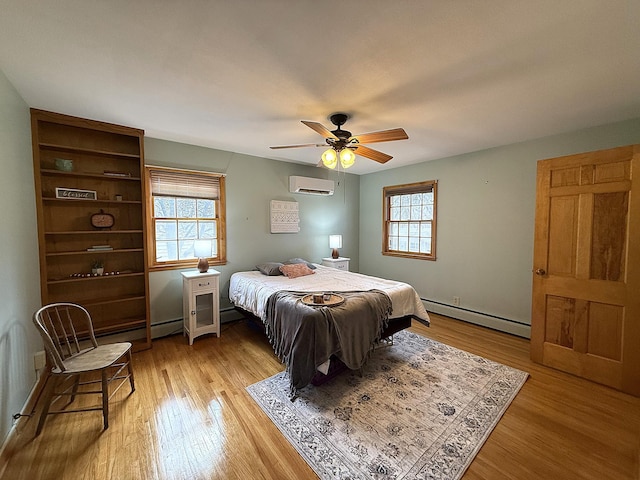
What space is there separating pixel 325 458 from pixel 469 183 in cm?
375

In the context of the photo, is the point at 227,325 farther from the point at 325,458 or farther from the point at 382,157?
the point at 382,157

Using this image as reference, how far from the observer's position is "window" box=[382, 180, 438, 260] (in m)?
4.30

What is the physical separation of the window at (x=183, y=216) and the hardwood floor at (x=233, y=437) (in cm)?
143

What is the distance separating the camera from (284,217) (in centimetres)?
429

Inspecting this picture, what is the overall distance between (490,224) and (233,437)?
3.80m

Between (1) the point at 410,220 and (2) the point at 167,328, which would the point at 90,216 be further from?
(1) the point at 410,220

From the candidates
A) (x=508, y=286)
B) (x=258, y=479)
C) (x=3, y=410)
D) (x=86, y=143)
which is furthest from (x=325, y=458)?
(x=86, y=143)

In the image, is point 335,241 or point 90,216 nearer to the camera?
point 90,216

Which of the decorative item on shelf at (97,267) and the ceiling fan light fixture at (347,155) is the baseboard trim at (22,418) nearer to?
the decorative item on shelf at (97,267)

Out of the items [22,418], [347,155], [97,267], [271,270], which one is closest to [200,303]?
[271,270]

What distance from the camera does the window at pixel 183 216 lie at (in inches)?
128

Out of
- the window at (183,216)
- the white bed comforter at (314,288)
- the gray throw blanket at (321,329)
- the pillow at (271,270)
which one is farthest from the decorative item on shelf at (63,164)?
the gray throw blanket at (321,329)

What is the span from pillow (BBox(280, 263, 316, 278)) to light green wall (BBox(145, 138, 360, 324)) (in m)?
0.69

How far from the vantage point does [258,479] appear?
1446mm
